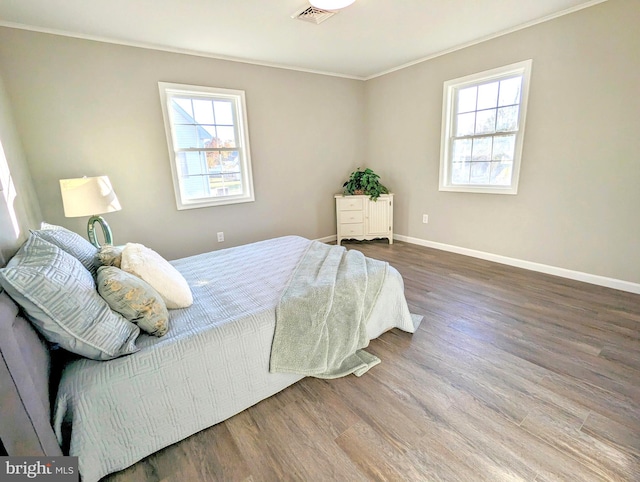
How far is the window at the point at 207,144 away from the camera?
335 cm

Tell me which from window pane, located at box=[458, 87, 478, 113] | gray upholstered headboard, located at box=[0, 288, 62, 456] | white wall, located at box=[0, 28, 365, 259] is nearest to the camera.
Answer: gray upholstered headboard, located at box=[0, 288, 62, 456]

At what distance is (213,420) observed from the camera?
1.49 meters

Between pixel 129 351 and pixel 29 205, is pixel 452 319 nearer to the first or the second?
pixel 129 351

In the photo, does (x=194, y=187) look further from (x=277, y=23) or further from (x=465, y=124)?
(x=465, y=124)

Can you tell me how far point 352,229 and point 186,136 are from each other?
2.60 m

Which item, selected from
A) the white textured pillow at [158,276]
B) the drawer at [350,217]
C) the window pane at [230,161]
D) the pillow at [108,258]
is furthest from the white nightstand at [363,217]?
the pillow at [108,258]

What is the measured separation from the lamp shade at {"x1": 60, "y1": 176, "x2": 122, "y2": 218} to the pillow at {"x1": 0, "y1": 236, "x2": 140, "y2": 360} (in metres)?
1.33

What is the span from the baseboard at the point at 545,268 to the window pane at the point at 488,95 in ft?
5.78

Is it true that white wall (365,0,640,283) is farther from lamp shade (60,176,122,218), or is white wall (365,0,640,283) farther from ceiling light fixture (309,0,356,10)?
lamp shade (60,176,122,218)

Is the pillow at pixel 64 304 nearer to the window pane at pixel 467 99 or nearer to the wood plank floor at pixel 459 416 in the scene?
the wood plank floor at pixel 459 416

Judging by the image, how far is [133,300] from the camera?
138cm

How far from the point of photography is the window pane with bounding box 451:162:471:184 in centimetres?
380

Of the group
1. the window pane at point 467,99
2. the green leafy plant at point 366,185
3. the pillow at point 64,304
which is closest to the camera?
the pillow at point 64,304

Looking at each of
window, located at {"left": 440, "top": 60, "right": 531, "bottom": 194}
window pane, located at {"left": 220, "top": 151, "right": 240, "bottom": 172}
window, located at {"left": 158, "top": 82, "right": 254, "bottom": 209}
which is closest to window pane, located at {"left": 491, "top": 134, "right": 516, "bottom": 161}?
window, located at {"left": 440, "top": 60, "right": 531, "bottom": 194}
